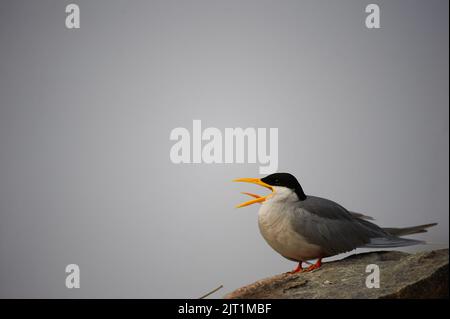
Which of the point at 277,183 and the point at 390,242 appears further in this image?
the point at 277,183

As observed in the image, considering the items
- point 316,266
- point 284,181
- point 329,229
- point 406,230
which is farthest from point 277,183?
point 406,230

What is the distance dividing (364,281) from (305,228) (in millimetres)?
595

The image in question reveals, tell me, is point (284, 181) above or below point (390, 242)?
above

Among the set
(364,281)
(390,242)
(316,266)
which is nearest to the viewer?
(364,281)

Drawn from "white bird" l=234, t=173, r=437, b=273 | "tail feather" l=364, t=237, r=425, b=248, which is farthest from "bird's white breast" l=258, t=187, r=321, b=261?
"tail feather" l=364, t=237, r=425, b=248

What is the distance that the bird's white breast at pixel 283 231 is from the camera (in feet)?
11.4

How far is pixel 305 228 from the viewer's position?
138 inches

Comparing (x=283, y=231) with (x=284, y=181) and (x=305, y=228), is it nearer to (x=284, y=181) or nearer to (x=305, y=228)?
(x=305, y=228)

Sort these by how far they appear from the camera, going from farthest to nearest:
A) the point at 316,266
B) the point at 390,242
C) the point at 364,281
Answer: the point at 316,266 → the point at 390,242 → the point at 364,281

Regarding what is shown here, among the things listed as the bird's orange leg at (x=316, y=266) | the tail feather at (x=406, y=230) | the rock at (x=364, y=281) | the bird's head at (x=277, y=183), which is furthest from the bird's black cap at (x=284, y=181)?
the tail feather at (x=406, y=230)

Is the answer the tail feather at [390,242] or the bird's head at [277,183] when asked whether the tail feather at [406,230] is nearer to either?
the tail feather at [390,242]

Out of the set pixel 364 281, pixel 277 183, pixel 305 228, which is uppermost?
pixel 277 183

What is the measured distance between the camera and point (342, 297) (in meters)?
3.06

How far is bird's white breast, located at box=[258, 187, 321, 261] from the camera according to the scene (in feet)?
11.4
